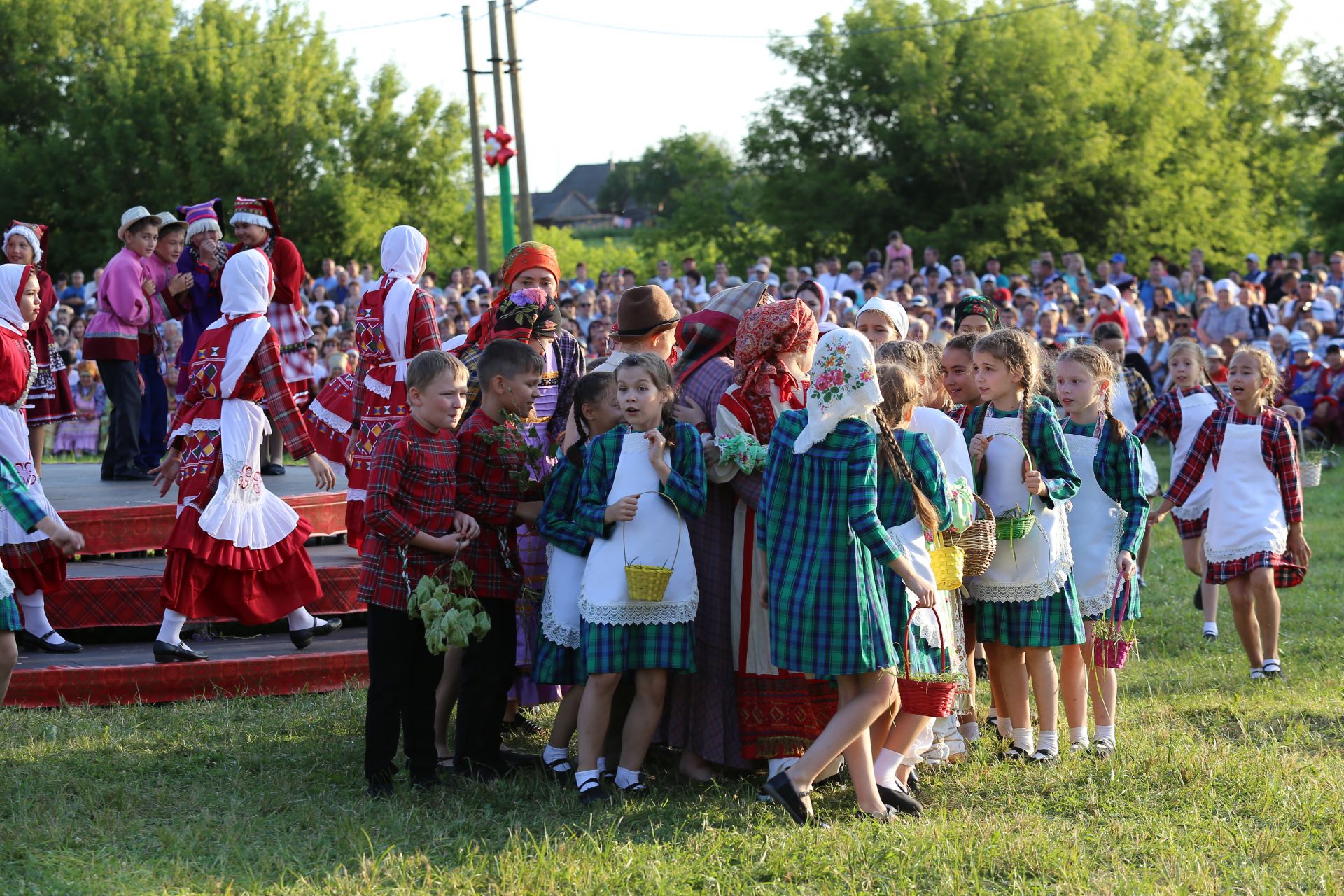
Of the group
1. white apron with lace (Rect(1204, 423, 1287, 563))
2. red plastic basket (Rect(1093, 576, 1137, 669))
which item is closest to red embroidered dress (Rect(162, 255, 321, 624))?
red plastic basket (Rect(1093, 576, 1137, 669))

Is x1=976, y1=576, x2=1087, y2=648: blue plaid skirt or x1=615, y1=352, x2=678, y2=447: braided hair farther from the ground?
x1=615, y1=352, x2=678, y2=447: braided hair

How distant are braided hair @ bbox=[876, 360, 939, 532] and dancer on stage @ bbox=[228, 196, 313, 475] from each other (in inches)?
163

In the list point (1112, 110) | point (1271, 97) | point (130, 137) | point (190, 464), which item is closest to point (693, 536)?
point (190, 464)

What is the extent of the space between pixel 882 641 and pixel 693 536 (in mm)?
923

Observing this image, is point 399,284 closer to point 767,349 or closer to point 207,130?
point 767,349

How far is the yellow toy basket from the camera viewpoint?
4.93 meters

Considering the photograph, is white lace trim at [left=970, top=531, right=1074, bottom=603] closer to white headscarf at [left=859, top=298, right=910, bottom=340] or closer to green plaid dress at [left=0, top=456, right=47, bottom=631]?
white headscarf at [left=859, top=298, right=910, bottom=340]

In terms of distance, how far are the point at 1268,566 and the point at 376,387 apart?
4.48 m

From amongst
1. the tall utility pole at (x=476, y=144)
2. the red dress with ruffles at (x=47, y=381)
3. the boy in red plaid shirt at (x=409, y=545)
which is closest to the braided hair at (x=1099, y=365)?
the boy in red plaid shirt at (x=409, y=545)

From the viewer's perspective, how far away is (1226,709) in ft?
20.7

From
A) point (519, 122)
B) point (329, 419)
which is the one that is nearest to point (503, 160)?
→ point (519, 122)

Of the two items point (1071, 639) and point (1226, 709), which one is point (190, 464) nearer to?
point (1071, 639)

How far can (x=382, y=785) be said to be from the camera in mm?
5062

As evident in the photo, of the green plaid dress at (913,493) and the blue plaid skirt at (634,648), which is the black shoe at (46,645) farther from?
the green plaid dress at (913,493)
